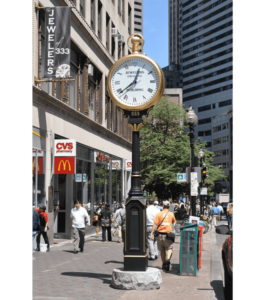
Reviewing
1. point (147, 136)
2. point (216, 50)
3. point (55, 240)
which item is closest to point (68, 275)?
point (55, 240)

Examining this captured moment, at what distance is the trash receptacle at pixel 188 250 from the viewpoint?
10.8 metres

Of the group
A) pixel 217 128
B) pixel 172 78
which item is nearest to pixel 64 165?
pixel 217 128

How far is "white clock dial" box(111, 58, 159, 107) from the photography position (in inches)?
374

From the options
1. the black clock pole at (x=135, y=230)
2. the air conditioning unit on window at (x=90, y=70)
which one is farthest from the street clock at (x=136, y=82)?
the air conditioning unit on window at (x=90, y=70)

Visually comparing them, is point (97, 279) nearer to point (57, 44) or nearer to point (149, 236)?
point (149, 236)

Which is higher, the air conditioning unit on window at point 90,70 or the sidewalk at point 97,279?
the air conditioning unit on window at point 90,70

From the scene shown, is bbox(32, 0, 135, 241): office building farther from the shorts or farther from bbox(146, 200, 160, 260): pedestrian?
the shorts

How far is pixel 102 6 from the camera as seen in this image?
30266 millimetres

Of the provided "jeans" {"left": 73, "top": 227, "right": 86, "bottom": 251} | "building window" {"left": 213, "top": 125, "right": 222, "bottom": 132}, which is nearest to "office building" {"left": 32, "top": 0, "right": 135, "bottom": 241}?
"jeans" {"left": 73, "top": 227, "right": 86, "bottom": 251}

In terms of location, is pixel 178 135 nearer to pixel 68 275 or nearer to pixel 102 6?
pixel 102 6

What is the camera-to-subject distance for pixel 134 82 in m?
9.56

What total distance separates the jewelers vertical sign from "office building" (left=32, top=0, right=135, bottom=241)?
0.37 m

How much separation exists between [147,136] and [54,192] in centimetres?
→ 3011

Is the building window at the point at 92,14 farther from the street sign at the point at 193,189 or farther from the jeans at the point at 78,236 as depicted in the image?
the jeans at the point at 78,236
